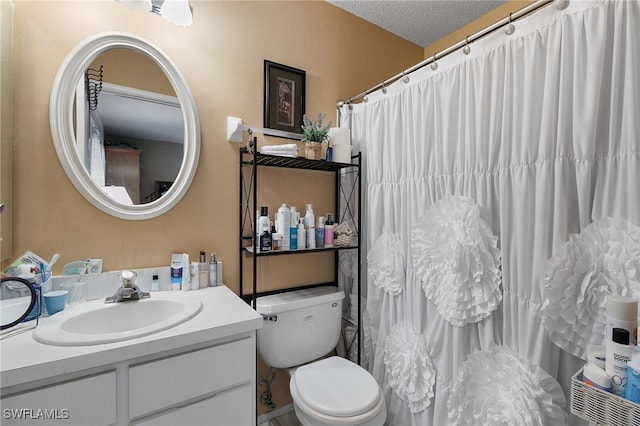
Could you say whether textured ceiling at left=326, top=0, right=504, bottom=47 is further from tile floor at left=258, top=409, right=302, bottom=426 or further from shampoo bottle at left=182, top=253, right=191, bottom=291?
tile floor at left=258, top=409, right=302, bottom=426

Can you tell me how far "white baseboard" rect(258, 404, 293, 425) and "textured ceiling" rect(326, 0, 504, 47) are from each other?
2.60m

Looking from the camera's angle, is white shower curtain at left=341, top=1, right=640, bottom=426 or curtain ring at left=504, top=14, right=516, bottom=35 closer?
white shower curtain at left=341, top=1, right=640, bottom=426

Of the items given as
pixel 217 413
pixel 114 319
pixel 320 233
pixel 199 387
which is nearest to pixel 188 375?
pixel 199 387

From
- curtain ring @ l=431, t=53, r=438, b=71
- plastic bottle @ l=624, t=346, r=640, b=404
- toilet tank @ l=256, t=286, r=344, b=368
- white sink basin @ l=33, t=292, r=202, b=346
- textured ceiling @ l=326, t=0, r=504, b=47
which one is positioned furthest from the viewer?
textured ceiling @ l=326, t=0, r=504, b=47

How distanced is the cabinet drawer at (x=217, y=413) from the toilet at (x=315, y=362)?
0.29m

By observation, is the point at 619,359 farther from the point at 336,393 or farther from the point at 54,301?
the point at 54,301

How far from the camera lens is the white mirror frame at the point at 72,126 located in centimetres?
118

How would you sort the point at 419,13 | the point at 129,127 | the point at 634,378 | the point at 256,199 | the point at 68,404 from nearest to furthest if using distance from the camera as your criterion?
the point at 634,378 → the point at 68,404 → the point at 129,127 → the point at 256,199 → the point at 419,13

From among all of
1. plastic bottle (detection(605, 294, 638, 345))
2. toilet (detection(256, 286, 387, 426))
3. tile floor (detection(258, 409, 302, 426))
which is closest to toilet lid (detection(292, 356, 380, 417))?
toilet (detection(256, 286, 387, 426))

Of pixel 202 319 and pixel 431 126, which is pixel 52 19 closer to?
pixel 202 319

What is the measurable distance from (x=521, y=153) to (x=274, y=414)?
1.86 meters

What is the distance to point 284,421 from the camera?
1.70 meters

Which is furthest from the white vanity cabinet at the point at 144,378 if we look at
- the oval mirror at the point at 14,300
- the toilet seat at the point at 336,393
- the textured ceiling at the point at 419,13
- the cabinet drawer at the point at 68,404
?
the textured ceiling at the point at 419,13

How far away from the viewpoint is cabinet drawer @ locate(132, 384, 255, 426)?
93 centimetres
